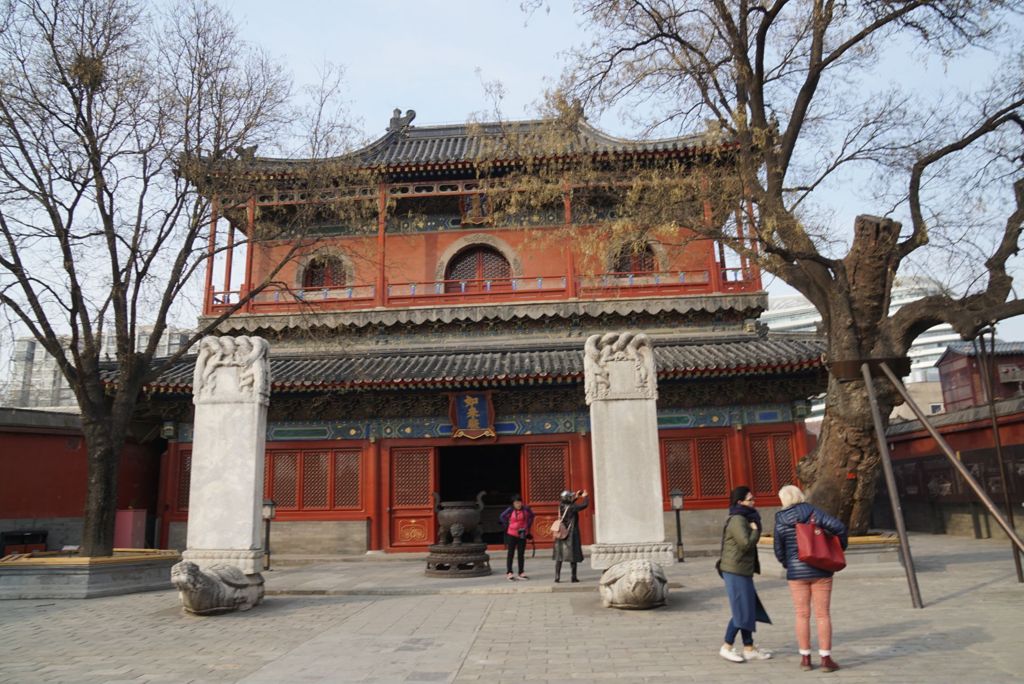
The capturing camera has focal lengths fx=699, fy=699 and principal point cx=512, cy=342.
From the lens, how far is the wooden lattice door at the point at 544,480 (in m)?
14.8

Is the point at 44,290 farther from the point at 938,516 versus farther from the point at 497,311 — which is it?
the point at 938,516

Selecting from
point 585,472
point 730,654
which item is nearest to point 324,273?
point 585,472

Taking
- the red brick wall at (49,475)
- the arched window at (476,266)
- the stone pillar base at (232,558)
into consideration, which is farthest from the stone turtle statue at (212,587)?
the arched window at (476,266)

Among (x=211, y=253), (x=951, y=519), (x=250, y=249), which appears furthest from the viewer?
(x=951, y=519)

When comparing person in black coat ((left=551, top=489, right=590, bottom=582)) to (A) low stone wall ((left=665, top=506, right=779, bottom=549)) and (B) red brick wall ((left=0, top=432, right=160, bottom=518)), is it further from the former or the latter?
(B) red brick wall ((left=0, top=432, right=160, bottom=518))

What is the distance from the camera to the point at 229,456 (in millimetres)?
8805

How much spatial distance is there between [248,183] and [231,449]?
553cm

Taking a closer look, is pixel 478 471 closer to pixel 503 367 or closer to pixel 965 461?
pixel 503 367

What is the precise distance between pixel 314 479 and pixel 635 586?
9.39m

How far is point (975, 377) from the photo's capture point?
23875 mm

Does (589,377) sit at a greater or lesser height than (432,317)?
lesser

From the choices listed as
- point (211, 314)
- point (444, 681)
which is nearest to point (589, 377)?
point (444, 681)

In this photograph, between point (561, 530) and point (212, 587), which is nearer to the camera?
point (212, 587)

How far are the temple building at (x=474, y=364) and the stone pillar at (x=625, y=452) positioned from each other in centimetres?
490
